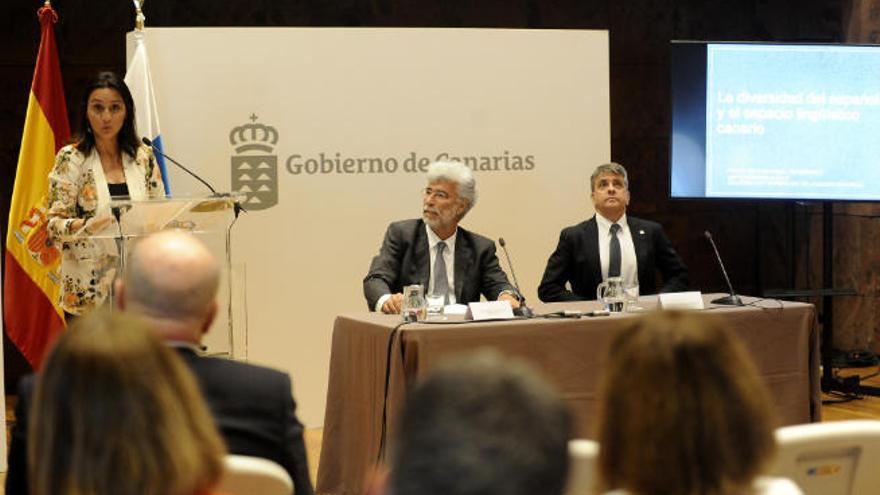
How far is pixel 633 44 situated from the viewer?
28.1ft

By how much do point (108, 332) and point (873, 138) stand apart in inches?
245

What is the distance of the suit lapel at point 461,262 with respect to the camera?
536cm

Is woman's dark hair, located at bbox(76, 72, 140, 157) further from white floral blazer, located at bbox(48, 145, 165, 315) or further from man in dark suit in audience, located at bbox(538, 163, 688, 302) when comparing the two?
man in dark suit in audience, located at bbox(538, 163, 688, 302)

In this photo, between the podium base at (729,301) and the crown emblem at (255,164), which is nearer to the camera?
the podium base at (729,301)

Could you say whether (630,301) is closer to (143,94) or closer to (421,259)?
(421,259)

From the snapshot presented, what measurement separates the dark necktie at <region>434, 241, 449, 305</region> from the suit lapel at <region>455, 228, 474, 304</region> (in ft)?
0.17

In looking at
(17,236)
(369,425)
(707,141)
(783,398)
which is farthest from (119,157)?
(707,141)

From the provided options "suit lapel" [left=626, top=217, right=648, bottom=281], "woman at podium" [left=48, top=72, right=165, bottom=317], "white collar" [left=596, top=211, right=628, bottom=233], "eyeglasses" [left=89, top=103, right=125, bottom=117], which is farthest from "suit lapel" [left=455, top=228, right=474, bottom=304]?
"eyeglasses" [left=89, top=103, right=125, bottom=117]

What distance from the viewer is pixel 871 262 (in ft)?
27.6

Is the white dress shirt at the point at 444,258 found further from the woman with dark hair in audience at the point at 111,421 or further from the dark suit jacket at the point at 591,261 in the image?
the woman with dark hair in audience at the point at 111,421

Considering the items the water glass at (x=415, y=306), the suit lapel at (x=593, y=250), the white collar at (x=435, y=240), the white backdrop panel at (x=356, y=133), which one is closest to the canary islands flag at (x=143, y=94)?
the white backdrop panel at (x=356, y=133)

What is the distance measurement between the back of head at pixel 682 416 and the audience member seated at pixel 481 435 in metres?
0.41

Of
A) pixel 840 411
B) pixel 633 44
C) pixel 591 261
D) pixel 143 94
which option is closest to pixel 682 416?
pixel 591 261

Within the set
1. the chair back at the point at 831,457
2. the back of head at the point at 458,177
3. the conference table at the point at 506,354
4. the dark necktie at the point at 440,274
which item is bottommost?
the conference table at the point at 506,354
